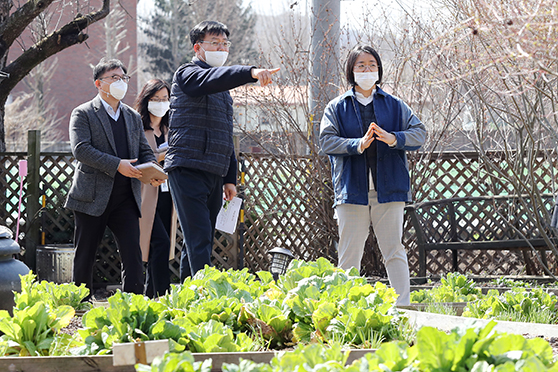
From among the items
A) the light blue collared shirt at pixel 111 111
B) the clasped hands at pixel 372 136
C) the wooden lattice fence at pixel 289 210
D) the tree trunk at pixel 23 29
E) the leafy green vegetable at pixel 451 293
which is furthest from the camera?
the tree trunk at pixel 23 29

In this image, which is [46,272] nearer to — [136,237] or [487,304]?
[136,237]

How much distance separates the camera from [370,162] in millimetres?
4086

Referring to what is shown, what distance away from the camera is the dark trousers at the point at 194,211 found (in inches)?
162

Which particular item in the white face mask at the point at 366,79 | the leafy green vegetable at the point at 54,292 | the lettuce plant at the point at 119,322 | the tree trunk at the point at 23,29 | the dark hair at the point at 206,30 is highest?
the tree trunk at the point at 23,29

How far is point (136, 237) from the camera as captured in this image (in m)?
Answer: 4.26

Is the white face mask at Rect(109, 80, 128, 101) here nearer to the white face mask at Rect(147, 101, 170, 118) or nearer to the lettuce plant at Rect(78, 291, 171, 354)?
the white face mask at Rect(147, 101, 170, 118)

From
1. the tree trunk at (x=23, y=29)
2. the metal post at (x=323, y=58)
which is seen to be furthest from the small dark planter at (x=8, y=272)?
the tree trunk at (x=23, y=29)

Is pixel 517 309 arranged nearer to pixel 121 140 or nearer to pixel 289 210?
pixel 121 140

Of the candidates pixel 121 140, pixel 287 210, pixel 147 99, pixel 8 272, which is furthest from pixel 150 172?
pixel 287 210

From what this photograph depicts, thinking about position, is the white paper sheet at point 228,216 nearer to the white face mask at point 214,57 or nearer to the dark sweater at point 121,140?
the dark sweater at point 121,140

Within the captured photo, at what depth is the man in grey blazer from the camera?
4.17 meters

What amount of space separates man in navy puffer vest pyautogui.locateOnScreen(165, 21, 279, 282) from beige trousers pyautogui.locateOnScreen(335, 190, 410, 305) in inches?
32.3

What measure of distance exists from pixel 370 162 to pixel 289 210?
3.04 meters

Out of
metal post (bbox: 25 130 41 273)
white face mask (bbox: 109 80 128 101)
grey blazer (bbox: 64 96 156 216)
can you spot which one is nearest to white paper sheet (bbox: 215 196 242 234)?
grey blazer (bbox: 64 96 156 216)
